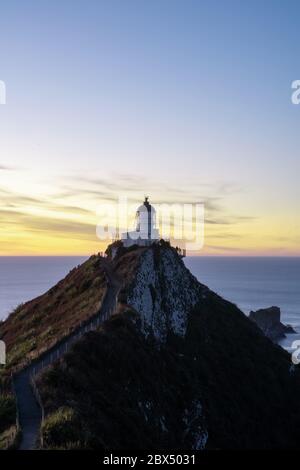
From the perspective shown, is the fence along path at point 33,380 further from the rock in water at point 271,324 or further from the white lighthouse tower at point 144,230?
the rock in water at point 271,324

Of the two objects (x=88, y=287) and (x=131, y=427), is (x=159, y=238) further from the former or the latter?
(x=131, y=427)

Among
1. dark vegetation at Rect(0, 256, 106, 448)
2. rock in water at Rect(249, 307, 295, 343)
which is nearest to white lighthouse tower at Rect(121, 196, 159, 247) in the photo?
dark vegetation at Rect(0, 256, 106, 448)

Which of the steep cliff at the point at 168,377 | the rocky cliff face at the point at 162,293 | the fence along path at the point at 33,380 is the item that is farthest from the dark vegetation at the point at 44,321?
the rocky cliff face at the point at 162,293

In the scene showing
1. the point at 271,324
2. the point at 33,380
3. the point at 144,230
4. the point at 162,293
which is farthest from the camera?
the point at 271,324

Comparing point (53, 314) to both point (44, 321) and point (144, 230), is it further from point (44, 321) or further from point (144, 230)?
point (144, 230)

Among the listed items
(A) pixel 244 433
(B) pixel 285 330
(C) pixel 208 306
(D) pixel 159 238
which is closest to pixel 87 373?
(A) pixel 244 433

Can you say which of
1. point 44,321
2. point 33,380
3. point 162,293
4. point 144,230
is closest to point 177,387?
point 162,293

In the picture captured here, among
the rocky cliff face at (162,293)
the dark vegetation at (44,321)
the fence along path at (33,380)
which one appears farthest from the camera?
the rocky cliff face at (162,293)
